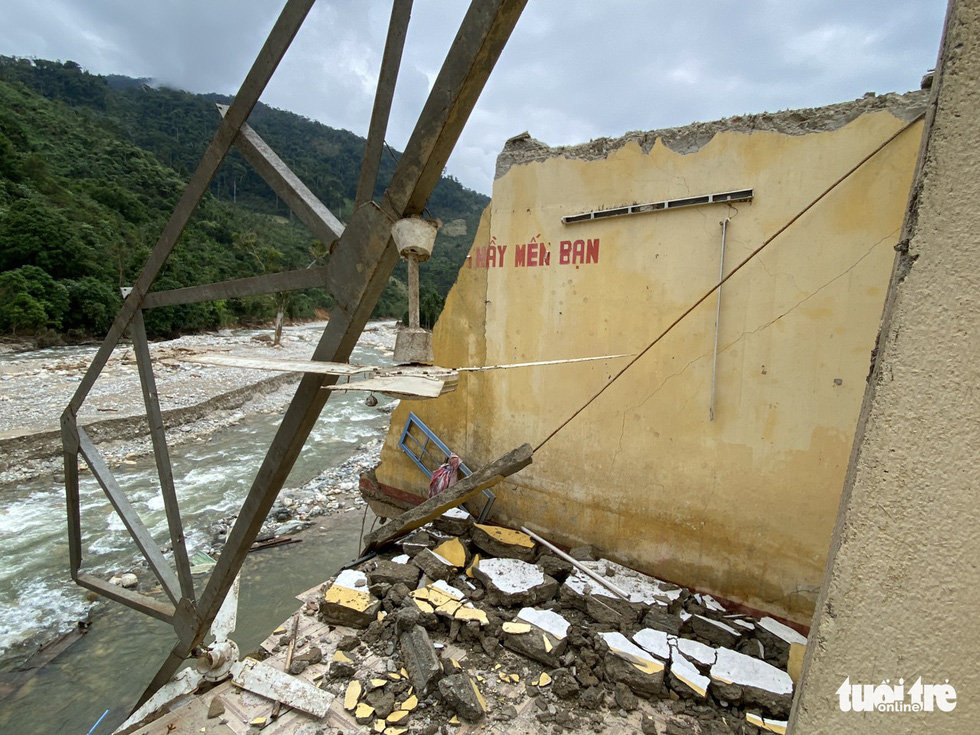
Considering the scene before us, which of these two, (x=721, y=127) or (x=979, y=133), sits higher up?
(x=721, y=127)

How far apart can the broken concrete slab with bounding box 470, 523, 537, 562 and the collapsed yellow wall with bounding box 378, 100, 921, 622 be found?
35 cm

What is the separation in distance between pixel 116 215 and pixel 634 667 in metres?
35.7

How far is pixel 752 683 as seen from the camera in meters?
2.61

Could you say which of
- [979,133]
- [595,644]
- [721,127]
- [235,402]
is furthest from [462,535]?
[235,402]

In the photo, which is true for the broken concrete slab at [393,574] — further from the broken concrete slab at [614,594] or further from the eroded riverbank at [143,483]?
the eroded riverbank at [143,483]

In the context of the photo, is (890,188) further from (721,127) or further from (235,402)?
(235,402)

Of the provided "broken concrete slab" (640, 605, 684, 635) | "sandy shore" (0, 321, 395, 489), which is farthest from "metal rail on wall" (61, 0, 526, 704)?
"sandy shore" (0, 321, 395, 489)

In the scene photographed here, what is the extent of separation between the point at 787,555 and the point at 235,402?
13.4 meters

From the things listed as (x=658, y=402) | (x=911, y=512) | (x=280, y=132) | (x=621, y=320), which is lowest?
(x=658, y=402)

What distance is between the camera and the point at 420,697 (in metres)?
2.54

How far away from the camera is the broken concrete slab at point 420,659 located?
2572mm

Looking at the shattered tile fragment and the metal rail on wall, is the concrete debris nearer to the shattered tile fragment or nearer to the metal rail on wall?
the shattered tile fragment

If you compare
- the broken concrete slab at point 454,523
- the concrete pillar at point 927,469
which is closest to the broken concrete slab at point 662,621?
the broken concrete slab at point 454,523

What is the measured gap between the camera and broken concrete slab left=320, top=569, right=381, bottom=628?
121 inches
